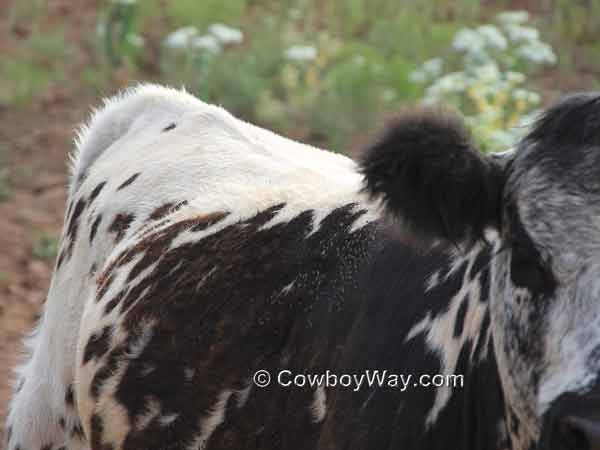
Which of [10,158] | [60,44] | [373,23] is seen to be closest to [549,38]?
[373,23]

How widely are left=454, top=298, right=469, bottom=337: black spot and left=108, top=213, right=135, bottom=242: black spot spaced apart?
140 cm

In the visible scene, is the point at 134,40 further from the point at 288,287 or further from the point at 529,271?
the point at 529,271

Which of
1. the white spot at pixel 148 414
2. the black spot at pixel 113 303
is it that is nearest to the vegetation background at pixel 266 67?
the black spot at pixel 113 303

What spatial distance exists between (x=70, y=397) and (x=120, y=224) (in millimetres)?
554

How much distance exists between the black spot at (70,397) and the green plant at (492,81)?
275 cm

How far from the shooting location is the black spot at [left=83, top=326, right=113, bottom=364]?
339 centimetres

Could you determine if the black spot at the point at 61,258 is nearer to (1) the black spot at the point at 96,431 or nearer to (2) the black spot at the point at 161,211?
(2) the black spot at the point at 161,211

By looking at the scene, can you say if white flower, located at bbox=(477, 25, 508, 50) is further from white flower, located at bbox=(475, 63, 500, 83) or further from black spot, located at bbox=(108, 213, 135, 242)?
black spot, located at bbox=(108, 213, 135, 242)

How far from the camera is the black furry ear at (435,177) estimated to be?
2.44 m

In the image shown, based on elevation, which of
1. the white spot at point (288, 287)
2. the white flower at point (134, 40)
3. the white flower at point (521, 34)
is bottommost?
the white spot at point (288, 287)

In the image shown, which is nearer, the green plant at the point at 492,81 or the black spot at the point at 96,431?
the black spot at the point at 96,431

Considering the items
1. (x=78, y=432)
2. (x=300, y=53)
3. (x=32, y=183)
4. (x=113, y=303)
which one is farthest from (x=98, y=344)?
(x=300, y=53)

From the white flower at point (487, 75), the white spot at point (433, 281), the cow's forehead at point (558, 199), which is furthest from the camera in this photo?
the white flower at point (487, 75)

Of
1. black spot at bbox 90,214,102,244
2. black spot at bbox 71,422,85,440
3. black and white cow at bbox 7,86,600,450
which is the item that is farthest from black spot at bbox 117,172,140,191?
black spot at bbox 71,422,85,440
